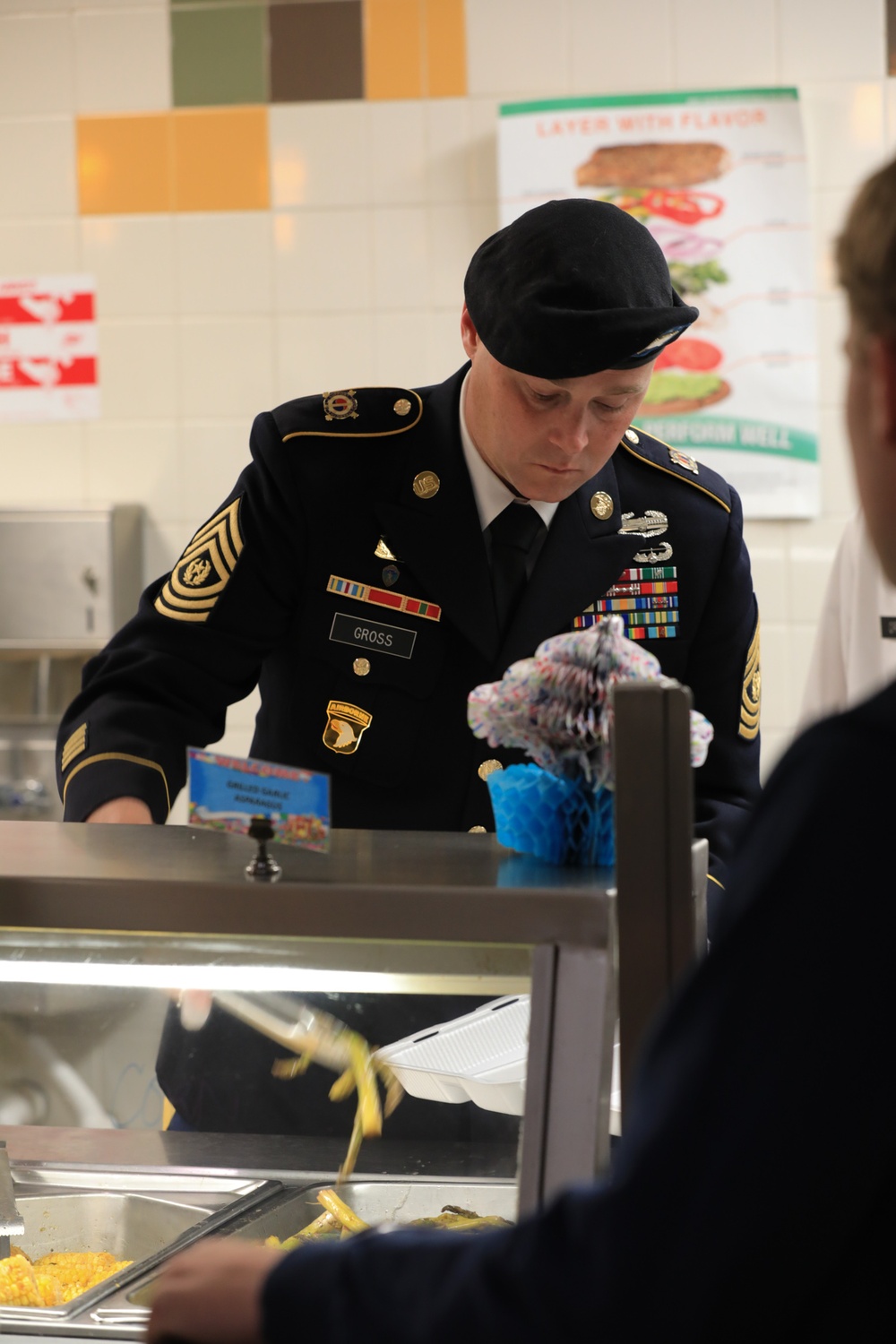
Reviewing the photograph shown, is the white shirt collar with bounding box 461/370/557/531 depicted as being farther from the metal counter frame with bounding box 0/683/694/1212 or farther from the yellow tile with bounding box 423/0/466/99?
the yellow tile with bounding box 423/0/466/99

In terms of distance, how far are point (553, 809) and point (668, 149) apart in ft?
7.87

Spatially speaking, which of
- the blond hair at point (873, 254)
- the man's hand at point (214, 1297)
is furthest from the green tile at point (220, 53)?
the man's hand at point (214, 1297)

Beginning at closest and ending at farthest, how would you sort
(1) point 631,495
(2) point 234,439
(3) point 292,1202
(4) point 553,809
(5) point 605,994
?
1. (5) point 605,994
2. (4) point 553,809
3. (3) point 292,1202
4. (1) point 631,495
5. (2) point 234,439

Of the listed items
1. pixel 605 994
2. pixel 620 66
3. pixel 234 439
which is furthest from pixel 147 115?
pixel 605 994

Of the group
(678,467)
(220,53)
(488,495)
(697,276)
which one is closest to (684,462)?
(678,467)

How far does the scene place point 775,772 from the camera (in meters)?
0.57

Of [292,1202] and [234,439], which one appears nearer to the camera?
[292,1202]

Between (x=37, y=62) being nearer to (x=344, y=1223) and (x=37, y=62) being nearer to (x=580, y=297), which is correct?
(x=580, y=297)

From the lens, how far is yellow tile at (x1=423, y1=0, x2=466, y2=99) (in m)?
3.06

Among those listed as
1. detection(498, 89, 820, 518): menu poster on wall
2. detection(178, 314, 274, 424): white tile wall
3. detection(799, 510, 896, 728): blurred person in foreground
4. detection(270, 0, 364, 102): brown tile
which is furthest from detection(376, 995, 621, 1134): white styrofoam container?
detection(270, 0, 364, 102): brown tile

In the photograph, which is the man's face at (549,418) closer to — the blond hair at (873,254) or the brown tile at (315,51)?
the blond hair at (873,254)

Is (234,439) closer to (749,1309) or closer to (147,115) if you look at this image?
(147,115)

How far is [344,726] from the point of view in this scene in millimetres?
1689

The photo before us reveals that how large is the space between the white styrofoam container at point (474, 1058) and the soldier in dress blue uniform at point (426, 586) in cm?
58
